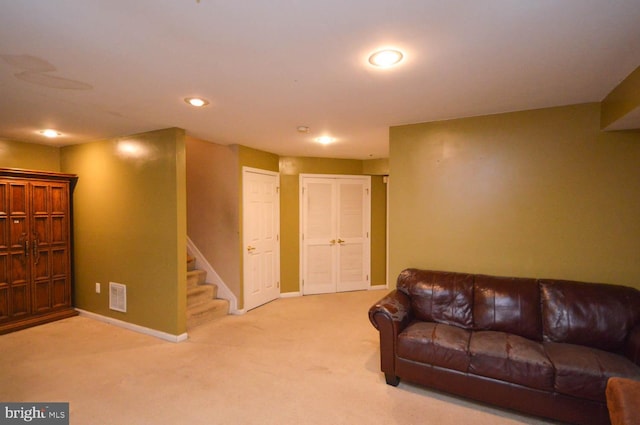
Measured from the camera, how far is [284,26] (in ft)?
4.87

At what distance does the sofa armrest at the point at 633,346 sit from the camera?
80.5 inches

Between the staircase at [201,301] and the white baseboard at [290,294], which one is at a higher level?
the staircase at [201,301]

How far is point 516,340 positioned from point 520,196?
127 centimetres

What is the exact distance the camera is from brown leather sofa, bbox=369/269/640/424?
2010 mm

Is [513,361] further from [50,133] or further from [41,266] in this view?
[41,266]

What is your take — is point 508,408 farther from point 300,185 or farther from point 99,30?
point 300,185

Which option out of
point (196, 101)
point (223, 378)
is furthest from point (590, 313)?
point (196, 101)

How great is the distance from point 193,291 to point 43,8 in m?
3.49

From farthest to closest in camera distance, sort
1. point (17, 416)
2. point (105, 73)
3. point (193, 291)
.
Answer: point (193, 291)
point (17, 416)
point (105, 73)

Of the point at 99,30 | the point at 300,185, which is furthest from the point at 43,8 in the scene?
the point at 300,185

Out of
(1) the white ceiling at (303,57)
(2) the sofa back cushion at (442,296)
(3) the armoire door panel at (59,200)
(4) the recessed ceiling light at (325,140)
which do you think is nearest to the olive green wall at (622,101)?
(1) the white ceiling at (303,57)

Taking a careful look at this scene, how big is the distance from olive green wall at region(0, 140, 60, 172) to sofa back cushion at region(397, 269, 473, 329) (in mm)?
5086

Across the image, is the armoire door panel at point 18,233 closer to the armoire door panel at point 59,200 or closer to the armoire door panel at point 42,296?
the armoire door panel at point 59,200

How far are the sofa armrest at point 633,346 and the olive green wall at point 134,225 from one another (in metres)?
3.94
